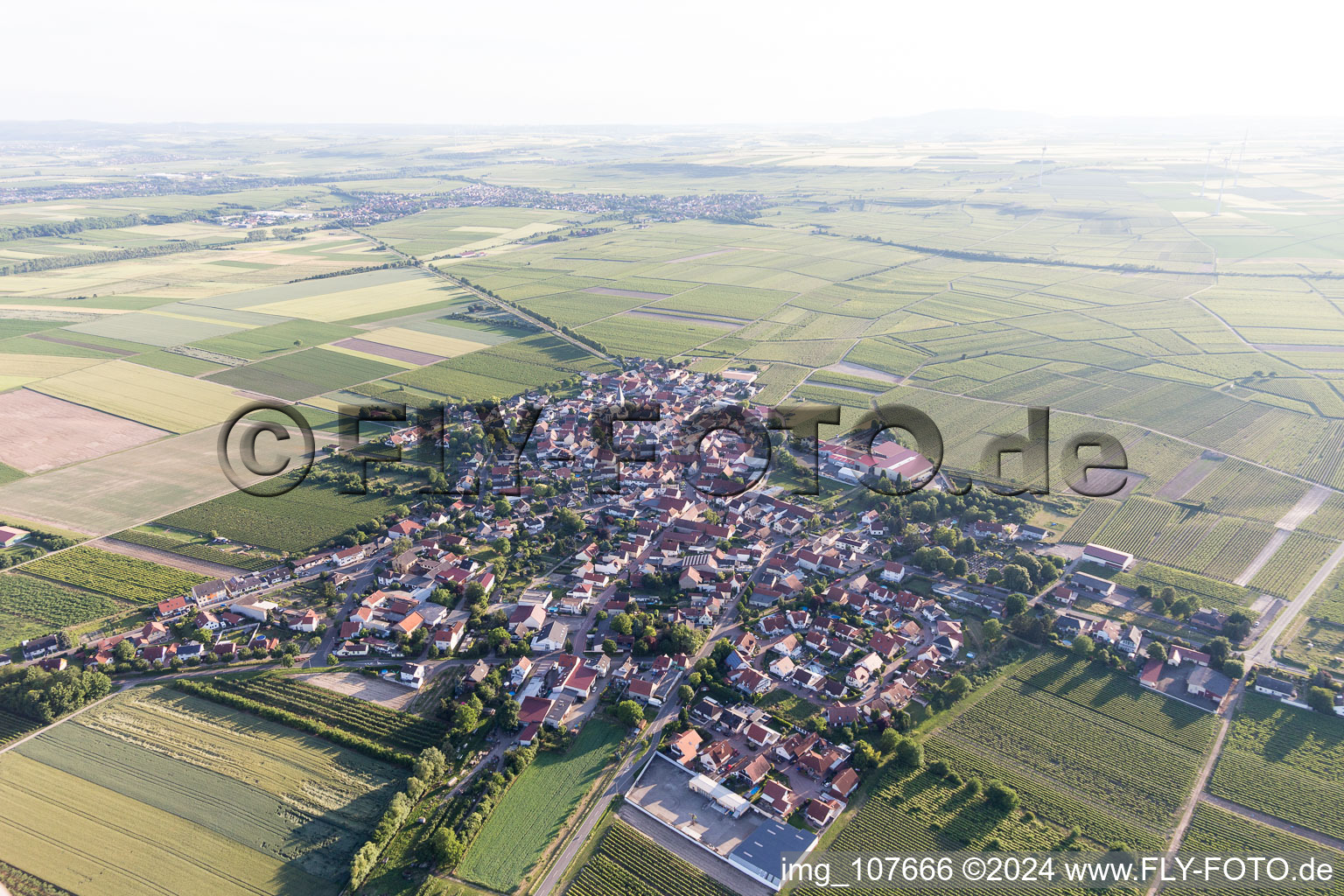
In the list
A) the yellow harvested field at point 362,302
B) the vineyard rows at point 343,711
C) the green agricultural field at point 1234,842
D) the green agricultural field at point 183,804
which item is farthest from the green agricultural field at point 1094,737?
the yellow harvested field at point 362,302

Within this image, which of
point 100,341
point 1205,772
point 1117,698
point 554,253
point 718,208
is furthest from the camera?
point 718,208

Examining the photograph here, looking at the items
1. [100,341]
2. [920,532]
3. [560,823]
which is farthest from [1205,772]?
[100,341]

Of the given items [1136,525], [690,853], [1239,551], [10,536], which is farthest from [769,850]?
[10,536]

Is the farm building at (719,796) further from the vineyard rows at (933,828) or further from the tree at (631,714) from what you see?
the tree at (631,714)

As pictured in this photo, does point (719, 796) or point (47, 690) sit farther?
point (47, 690)

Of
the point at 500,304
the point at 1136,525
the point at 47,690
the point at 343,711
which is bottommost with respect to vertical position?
the point at 343,711

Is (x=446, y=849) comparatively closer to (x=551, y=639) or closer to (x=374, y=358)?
(x=551, y=639)

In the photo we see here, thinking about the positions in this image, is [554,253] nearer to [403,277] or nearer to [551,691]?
[403,277]
